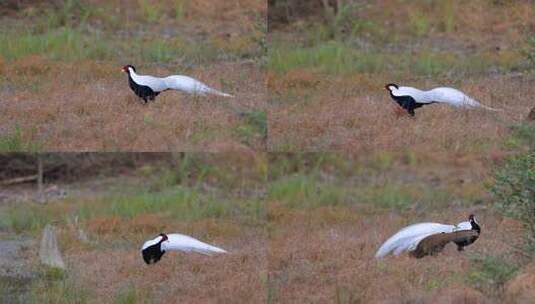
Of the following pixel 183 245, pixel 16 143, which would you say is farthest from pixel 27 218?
pixel 183 245

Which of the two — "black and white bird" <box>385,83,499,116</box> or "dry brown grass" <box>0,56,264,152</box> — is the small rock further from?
"black and white bird" <box>385,83,499,116</box>

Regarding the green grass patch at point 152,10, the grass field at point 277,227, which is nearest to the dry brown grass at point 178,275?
the grass field at point 277,227

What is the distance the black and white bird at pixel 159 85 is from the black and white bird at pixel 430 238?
3.92ft

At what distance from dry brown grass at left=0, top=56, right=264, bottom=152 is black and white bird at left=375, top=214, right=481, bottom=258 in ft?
2.93

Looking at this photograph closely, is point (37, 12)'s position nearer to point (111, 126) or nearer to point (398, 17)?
point (111, 126)

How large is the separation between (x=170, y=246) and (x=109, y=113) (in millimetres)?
775

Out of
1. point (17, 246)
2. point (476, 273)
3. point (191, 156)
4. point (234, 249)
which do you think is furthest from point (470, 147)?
point (17, 246)

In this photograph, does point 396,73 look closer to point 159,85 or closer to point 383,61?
point 383,61

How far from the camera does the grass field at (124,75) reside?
686 cm

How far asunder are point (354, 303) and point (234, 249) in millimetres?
915

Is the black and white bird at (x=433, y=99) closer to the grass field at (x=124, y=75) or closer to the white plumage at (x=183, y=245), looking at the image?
the grass field at (x=124, y=75)

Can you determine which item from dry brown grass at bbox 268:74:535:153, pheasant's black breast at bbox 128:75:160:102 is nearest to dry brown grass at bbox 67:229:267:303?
dry brown grass at bbox 268:74:535:153

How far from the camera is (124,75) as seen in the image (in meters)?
7.12

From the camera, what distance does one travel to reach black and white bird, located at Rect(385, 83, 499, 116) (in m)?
7.00
